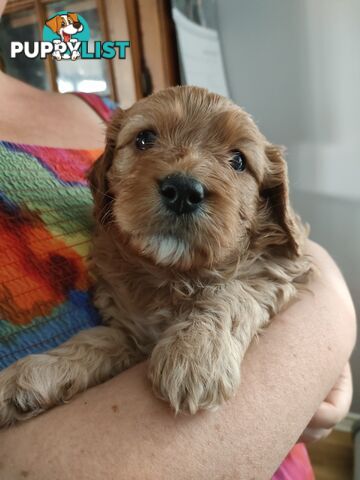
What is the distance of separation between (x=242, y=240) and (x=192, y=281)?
0.60 ft

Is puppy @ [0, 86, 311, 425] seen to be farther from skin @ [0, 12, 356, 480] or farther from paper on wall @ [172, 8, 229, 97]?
paper on wall @ [172, 8, 229, 97]

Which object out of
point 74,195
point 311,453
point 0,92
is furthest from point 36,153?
point 311,453

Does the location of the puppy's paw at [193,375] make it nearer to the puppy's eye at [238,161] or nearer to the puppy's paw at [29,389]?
the puppy's paw at [29,389]

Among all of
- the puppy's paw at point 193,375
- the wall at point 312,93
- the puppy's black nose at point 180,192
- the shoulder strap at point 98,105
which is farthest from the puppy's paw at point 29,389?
the wall at point 312,93

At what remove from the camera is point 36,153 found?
1176 millimetres

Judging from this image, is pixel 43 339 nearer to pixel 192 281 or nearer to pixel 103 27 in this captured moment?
pixel 192 281

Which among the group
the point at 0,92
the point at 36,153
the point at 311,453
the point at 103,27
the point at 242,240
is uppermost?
the point at 103,27

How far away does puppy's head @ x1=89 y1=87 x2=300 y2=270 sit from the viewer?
35.6 inches

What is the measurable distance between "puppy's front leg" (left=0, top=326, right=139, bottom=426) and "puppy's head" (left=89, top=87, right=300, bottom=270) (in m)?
0.25

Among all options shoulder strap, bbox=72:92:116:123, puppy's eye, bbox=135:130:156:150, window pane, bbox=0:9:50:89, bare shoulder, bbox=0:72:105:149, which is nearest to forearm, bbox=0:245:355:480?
puppy's eye, bbox=135:130:156:150

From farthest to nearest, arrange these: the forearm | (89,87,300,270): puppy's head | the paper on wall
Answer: the paper on wall < (89,87,300,270): puppy's head < the forearm

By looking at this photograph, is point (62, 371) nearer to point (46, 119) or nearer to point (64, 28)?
point (46, 119)

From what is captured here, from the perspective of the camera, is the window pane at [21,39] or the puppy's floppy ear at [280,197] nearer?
the puppy's floppy ear at [280,197]

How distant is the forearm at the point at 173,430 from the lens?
2.21ft
